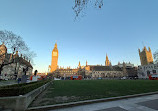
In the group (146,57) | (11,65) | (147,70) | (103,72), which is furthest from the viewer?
(103,72)

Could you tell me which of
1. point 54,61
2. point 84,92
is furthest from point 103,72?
point 84,92

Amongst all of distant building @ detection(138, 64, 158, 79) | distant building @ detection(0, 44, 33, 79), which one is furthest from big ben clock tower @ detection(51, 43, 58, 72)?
distant building @ detection(138, 64, 158, 79)

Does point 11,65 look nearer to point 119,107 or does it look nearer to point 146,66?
point 119,107

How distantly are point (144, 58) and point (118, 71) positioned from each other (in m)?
34.1

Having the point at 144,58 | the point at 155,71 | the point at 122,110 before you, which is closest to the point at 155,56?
the point at 122,110

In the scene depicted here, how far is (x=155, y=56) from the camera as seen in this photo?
21.8 metres

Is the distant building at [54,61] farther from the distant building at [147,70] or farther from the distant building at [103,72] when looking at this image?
the distant building at [147,70]

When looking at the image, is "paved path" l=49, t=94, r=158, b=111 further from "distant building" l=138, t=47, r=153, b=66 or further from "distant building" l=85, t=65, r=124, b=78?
"distant building" l=138, t=47, r=153, b=66

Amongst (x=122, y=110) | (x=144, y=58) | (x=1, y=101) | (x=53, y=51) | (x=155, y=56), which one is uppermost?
(x=53, y=51)

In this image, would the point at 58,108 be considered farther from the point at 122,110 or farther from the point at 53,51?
the point at 53,51

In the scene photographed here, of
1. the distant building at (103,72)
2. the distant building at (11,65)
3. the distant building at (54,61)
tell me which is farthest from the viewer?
the distant building at (54,61)

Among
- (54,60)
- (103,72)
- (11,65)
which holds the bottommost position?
(103,72)

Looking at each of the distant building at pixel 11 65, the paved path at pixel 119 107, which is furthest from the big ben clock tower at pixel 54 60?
the paved path at pixel 119 107

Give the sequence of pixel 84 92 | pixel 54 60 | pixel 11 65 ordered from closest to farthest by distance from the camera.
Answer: pixel 84 92 < pixel 11 65 < pixel 54 60
